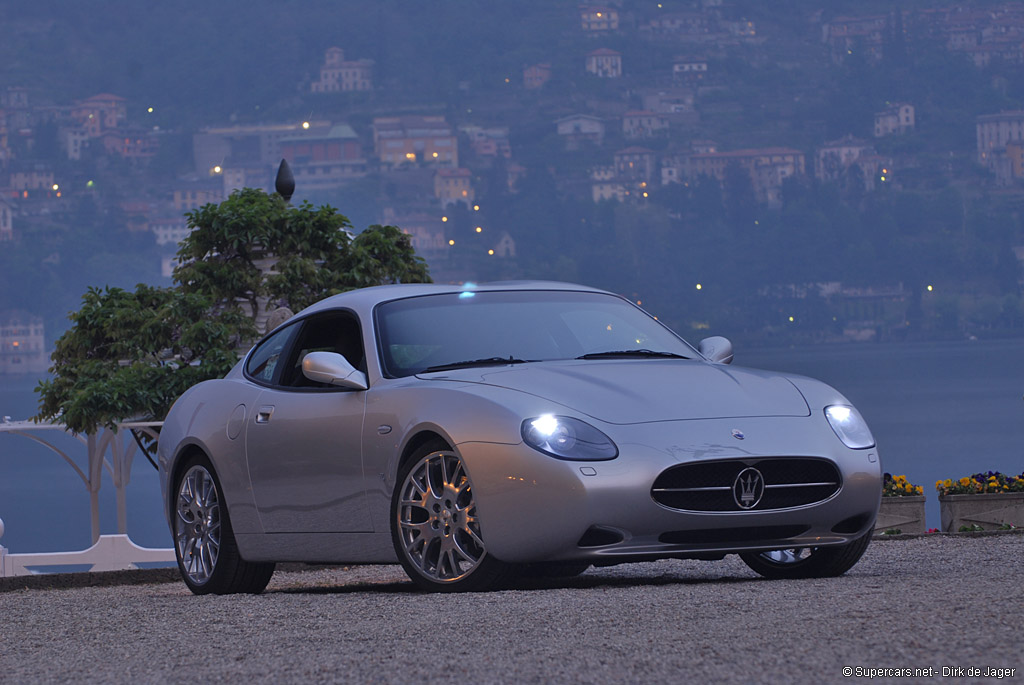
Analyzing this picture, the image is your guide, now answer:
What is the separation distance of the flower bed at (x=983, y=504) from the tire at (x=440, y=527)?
6342 mm

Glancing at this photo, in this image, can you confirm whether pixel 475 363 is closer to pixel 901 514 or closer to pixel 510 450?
pixel 510 450

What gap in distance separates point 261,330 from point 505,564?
48.9 ft

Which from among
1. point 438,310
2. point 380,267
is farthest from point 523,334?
point 380,267

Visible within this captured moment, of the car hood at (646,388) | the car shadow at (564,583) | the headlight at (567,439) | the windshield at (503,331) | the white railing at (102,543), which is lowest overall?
the white railing at (102,543)

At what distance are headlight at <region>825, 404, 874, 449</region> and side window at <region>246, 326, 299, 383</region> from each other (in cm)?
270

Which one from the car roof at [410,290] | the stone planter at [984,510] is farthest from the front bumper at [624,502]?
the stone planter at [984,510]

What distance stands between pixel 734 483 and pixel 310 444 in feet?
6.49

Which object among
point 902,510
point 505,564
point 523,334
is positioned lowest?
point 902,510

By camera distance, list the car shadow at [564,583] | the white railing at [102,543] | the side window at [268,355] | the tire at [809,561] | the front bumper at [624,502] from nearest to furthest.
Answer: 1. the front bumper at [624,502]
2. the tire at [809,561]
3. the car shadow at [564,583]
4. the side window at [268,355]
5. the white railing at [102,543]

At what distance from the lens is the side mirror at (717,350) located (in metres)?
7.17

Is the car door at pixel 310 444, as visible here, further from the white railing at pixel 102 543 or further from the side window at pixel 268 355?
the white railing at pixel 102 543

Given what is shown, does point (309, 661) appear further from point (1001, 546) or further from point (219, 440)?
point (1001, 546)

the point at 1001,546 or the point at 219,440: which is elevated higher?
the point at 219,440

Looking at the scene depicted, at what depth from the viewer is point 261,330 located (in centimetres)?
2044
